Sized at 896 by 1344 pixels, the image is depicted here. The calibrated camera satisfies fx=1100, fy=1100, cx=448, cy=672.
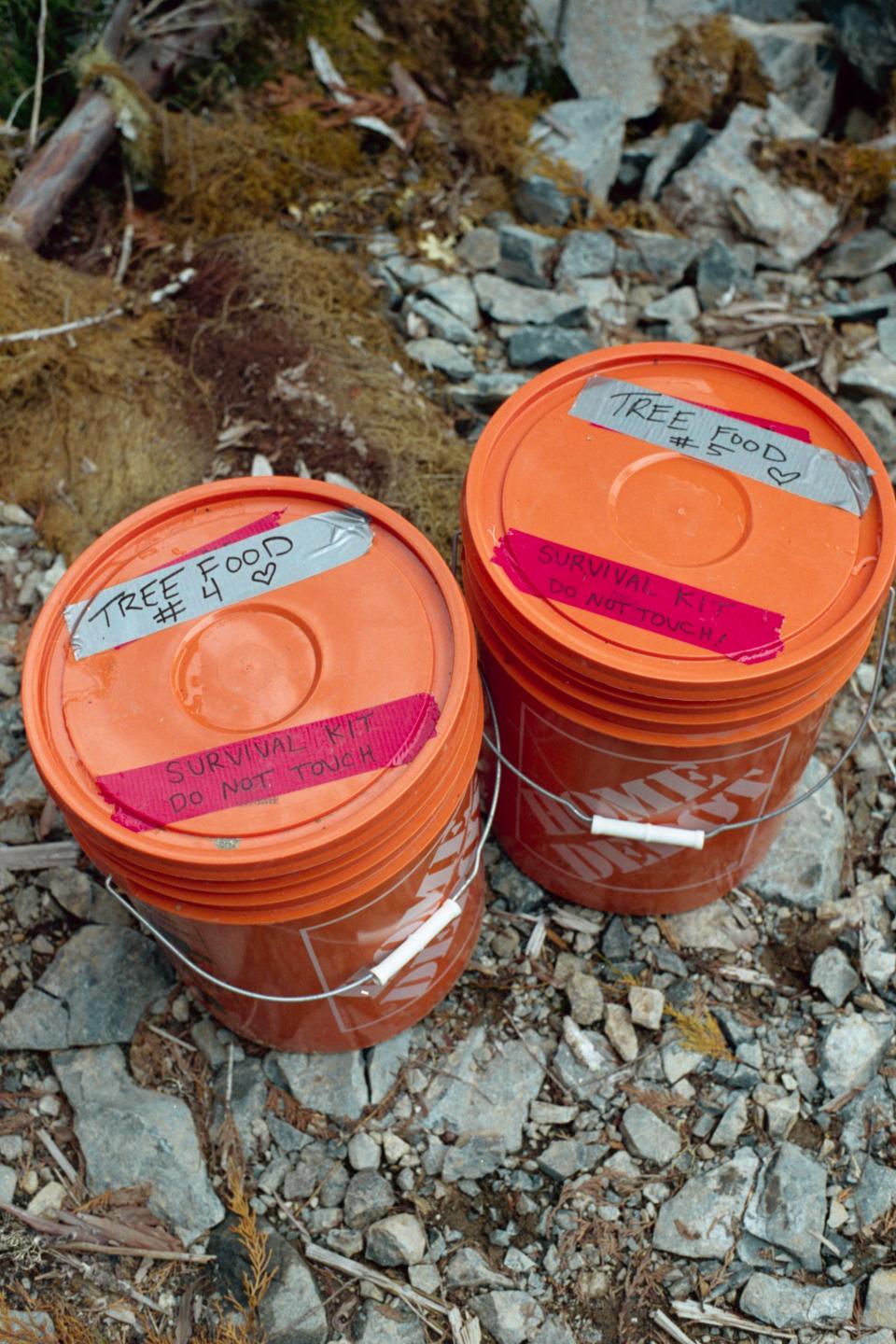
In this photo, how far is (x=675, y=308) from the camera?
12.2 ft

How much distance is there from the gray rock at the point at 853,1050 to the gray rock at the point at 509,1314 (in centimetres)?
82

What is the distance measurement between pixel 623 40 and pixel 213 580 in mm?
3181

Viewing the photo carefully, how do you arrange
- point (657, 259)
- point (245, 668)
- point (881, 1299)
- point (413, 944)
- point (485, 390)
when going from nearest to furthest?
point (245, 668) < point (413, 944) < point (881, 1299) < point (485, 390) < point (657, 259)

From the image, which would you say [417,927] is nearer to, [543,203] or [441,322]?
[441,322]

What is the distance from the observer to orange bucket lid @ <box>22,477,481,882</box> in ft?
6.04

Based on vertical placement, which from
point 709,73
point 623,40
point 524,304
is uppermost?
point 623,40

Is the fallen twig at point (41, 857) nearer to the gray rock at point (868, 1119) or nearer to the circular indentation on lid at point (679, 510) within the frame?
the circular indentation on lid at point (679, 510)

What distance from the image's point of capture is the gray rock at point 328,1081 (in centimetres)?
248

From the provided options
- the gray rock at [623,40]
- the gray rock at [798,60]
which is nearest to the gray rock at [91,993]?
the gray rock at [623,40]

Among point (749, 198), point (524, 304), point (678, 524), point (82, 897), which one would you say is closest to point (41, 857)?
point (82, 897)

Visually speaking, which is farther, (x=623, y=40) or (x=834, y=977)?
(x=623, y=40)

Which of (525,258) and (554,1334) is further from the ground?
(525,258)

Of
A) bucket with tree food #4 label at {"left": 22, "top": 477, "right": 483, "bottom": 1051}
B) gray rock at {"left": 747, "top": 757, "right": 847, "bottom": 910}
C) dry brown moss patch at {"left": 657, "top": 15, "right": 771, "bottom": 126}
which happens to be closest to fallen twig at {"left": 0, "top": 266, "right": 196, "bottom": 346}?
bucket with tree food #4 label at {"left": 22, "top": 477, "right": 483, "bottom": 1051}

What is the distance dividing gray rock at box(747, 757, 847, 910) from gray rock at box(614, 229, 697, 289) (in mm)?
1915
